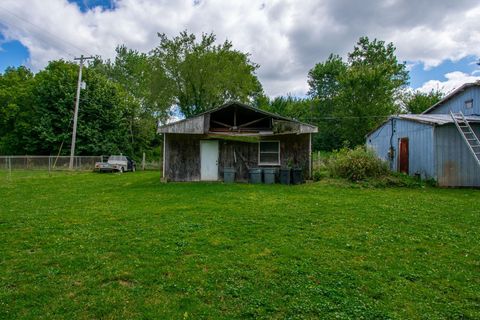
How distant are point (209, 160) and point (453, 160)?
10.0 metres

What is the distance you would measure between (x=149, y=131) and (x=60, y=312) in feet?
87.1

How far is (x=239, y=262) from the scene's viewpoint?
3.72 meters

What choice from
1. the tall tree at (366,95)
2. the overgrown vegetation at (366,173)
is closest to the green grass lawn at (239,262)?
the overgrown vegetation at (366,173)

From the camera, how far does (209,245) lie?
4348 millimetres

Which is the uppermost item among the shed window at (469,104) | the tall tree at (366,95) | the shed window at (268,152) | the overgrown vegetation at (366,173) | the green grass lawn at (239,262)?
the tall tree at (366,95)

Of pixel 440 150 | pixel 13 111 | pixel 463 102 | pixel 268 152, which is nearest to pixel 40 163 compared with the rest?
pixel 13 111

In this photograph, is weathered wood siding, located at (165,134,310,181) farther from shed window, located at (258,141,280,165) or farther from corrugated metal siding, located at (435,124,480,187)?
corrugated metal siding, located at (435,124,480,187)

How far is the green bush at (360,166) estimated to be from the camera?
11766mm

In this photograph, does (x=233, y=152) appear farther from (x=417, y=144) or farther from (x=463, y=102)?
(x=463, y=102)

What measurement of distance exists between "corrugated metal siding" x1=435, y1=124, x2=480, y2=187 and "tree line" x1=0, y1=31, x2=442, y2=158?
17443 mm

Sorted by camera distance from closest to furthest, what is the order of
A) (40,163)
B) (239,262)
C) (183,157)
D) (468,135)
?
(239,262) < (468,135) < (183,157) < (40,163)

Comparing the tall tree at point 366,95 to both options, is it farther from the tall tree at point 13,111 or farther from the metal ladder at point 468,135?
the tall tree at point 13,111

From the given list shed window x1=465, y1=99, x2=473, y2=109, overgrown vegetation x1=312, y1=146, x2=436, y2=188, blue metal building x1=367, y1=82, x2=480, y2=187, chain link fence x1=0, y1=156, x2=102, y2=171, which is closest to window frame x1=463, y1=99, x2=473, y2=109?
shed window x1=465, y1=99, x2=473, y2=109

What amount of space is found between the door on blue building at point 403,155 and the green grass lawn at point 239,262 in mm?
7077
